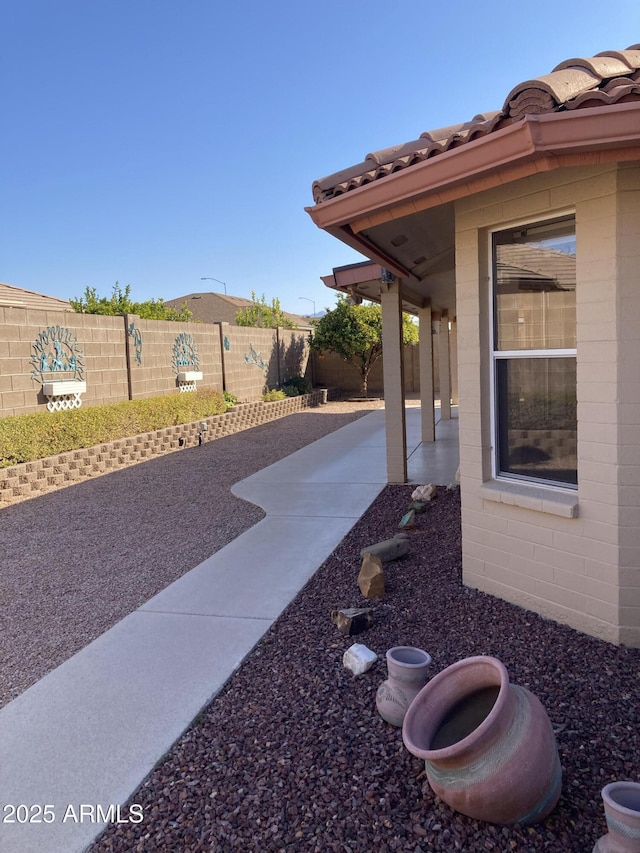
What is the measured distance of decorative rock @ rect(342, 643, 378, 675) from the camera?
367 cm

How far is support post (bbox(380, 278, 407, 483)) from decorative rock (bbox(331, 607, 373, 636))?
460 cm

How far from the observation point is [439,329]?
49.2 ft

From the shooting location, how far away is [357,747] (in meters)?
3.00

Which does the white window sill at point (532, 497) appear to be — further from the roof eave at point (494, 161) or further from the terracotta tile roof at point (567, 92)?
the terracotta tile roof at point (567, 92)

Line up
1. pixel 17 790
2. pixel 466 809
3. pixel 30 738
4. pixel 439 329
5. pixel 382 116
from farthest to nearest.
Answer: pixel 439 329 → pixel 382 116 → pixel 30 738 → pixel 17 790 → pixel 466 809

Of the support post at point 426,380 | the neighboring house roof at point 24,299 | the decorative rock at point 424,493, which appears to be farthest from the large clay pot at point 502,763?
the neighboring house roof at point 24,299

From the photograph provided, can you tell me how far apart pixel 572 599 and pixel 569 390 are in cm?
132

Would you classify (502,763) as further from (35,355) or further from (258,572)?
(35,355)

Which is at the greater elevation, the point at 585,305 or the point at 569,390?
the point at 585,305

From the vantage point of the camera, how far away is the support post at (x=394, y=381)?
877 centimetres

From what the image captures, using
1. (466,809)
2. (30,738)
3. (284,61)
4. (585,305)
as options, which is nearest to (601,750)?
(466,809)

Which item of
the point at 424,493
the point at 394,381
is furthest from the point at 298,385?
the point at 424,493

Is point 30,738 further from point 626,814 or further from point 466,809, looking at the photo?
point 626,814

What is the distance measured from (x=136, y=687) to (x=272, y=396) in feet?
52.7
